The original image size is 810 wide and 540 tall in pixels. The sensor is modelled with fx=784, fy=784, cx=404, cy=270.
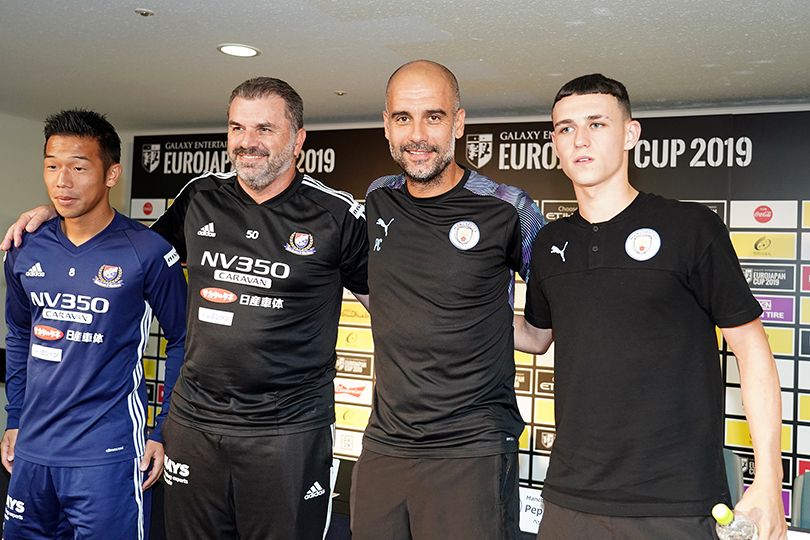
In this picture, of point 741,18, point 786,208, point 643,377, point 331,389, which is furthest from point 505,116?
point 643,377

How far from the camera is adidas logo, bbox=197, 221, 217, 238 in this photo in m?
2.04

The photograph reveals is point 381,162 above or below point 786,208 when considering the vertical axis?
above

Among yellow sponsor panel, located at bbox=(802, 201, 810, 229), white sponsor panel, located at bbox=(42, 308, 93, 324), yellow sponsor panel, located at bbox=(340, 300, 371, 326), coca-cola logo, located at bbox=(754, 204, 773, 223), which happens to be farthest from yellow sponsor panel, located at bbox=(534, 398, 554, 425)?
white sponsor panel, located at bbox=(42, 308, 93, 324)

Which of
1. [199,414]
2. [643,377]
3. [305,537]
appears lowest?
[305,537]

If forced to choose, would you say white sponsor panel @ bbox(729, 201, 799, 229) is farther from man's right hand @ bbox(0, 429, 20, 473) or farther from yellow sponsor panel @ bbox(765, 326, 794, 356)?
man's right hand @ bbox(0, 429, 20, 473)

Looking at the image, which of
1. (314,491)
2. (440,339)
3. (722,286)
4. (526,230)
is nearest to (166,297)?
(314,491)

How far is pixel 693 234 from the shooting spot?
59.9 inches

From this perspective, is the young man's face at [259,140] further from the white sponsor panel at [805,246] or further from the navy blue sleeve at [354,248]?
the white sponsor panel at [805,246]

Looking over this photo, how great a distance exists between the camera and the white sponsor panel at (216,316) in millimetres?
1926

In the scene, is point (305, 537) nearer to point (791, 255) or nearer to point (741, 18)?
point (741, 18)

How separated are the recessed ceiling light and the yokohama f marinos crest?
165cm

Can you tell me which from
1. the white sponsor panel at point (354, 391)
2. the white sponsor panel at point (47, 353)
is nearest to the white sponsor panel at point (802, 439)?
the white sponsor panel at point (354, 391)

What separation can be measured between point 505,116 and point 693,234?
10.9 feet

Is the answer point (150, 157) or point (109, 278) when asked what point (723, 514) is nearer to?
point (109, 278)
